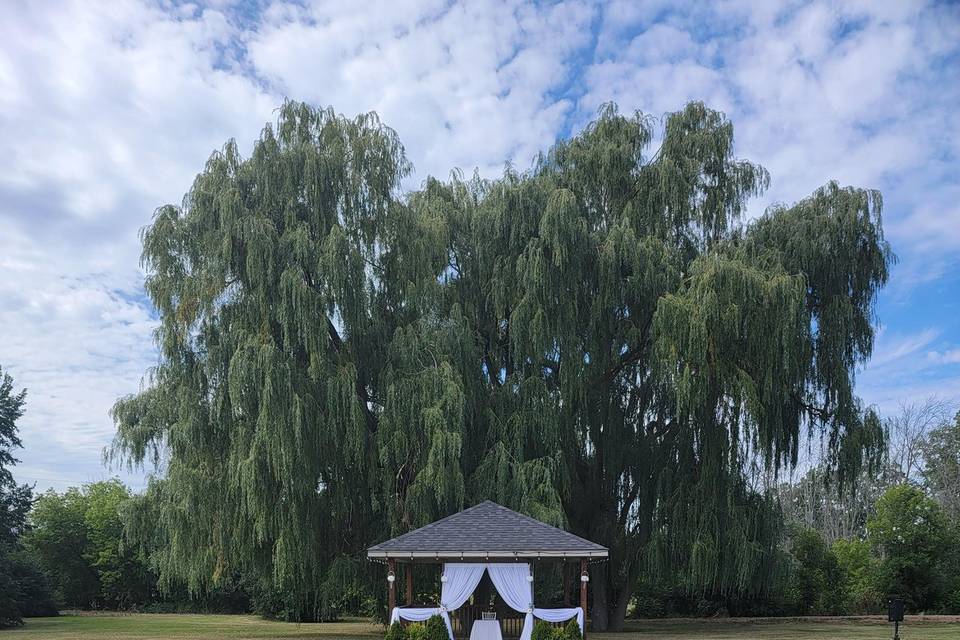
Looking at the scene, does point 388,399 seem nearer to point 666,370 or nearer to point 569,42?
point 666,370

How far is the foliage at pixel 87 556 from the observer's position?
39.3 meters


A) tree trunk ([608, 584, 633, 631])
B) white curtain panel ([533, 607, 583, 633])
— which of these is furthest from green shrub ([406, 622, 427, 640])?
tree trunk ([608, 584, 633, 631])

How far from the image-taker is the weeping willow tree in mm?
17906

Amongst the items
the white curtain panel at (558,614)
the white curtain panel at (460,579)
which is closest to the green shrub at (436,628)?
the white curtain panel at (460,579)

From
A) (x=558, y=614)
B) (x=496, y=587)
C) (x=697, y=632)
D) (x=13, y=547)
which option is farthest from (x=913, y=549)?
(x=13, y=547)

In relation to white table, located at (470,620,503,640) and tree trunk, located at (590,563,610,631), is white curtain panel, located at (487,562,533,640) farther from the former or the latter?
tree trunk, located at (590,563,610,631)

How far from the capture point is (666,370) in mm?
19016

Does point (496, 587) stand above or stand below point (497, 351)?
below

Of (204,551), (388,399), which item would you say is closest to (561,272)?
(388,399)

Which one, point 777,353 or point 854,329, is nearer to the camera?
point 777,353

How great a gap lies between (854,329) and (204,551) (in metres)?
15.3

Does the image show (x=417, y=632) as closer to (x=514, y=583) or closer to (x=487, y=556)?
(x=487, y=556)

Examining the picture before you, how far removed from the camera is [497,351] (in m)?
21.2

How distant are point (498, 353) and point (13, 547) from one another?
22380mm
